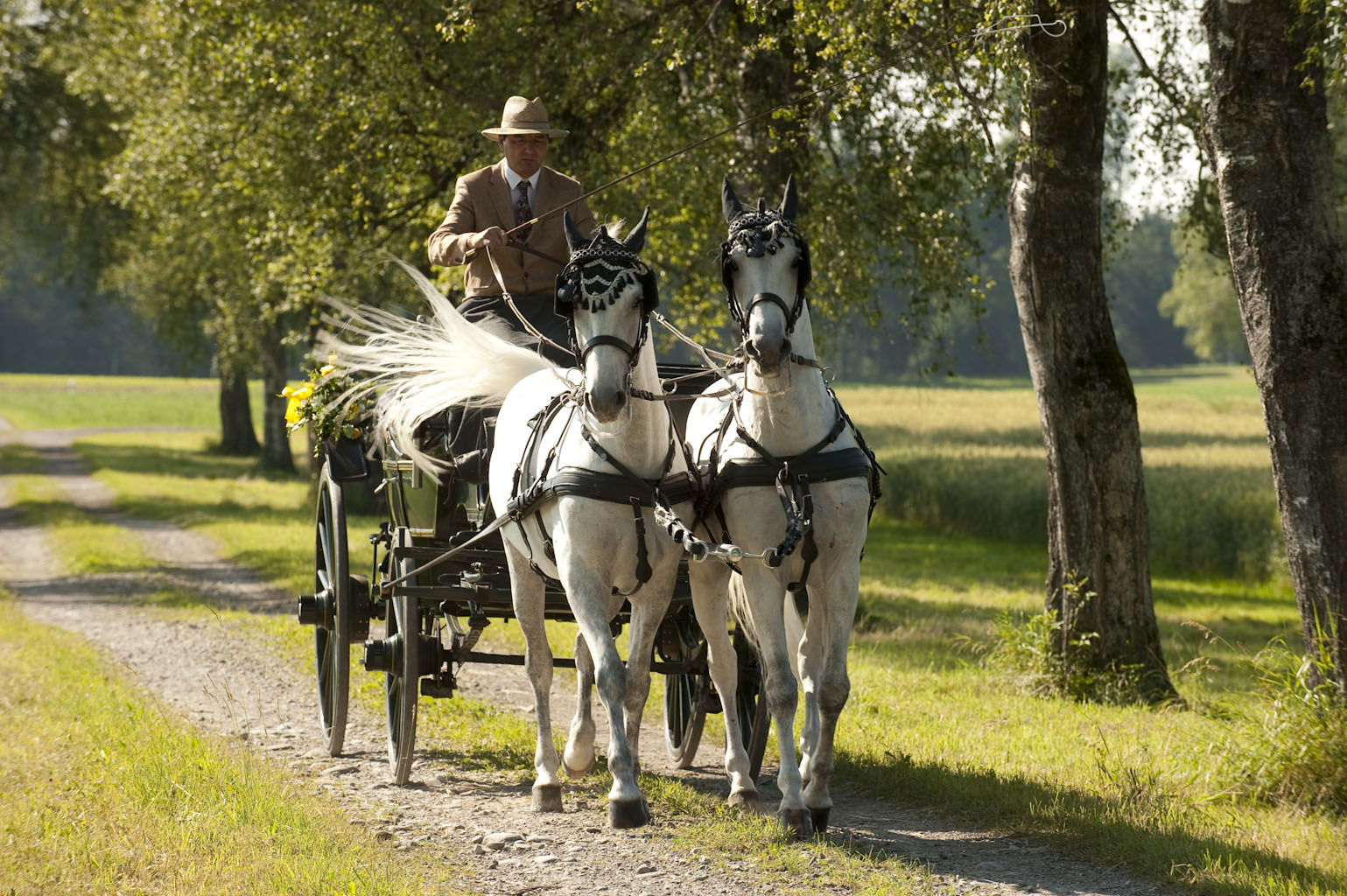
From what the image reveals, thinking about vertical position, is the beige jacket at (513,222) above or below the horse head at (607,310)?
above

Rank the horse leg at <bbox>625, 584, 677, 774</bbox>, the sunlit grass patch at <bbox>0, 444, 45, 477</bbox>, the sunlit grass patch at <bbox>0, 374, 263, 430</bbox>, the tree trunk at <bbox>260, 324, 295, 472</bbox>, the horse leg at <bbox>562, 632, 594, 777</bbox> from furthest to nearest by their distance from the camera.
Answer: the sunlit grass patch at <bbox>0, 374, 263, 430</bbox> < the sunlit grass patch at <bbox>0, 444, 45, 477</bbox> < the tree trunk at <bbox>260, 324, 295, 472</bbox> < the horse leg at <bbox>562, 632, 594, 777</bbox> < the horse leg at <bbox>625, 584, 677, 774</bbox>

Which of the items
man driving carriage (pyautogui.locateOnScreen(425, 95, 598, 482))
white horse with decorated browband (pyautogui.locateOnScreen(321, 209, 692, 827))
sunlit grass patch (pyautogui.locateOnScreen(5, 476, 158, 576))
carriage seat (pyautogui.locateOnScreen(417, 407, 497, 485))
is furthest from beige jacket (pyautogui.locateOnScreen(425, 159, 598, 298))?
sunlit grass patch (pyautogui.locateOnScreen(5, 476, 158, 576))

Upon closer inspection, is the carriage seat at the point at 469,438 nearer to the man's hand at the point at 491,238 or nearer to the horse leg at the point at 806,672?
the man's hand at the point at 491,238

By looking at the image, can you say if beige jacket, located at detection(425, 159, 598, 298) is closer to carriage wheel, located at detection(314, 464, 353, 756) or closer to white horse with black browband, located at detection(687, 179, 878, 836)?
carriage wheel, located at detection(314, 464, 353, 756)

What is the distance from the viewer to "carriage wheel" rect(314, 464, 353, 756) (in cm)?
680

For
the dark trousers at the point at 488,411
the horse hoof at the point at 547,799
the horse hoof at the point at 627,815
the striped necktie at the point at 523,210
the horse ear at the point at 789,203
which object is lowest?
the horse hoof at the point at 547,799

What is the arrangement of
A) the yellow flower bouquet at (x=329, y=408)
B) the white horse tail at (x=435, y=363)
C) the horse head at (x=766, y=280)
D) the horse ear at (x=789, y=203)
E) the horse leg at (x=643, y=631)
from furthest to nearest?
1. the yellow flower bouquet at (x=329, y=408)
2. the white horse tail at (x=435, y=363)
3. the horse leg at (x=643, y=631)
4. the horse ear at (x=789, y=203)
5. the horse head at (x=766, y=280)

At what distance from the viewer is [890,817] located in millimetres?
5973

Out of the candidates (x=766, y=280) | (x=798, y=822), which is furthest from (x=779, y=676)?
(x=766, y=280)

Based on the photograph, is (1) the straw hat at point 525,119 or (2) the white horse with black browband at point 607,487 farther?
(1) the straw hat at point 525,119

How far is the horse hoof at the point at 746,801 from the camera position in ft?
17.7

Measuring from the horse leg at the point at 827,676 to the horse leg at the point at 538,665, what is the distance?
1.19 metres

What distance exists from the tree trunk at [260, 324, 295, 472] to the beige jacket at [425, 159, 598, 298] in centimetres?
1772

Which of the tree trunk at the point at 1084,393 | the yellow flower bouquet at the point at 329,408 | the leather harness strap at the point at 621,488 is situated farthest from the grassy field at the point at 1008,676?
the yellow flower bouquet at the point at 329,408
